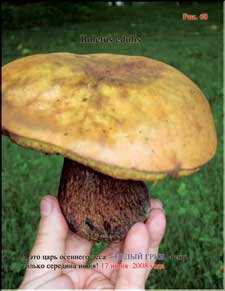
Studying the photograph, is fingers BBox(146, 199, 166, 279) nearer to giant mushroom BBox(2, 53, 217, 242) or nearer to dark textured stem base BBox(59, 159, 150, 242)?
dark textured stem base BBox(59, 159, 150, 242)

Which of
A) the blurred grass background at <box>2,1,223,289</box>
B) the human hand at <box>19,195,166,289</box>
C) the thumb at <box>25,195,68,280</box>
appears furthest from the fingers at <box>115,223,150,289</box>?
the blurred grass background at <box>2,1,223,289</box>

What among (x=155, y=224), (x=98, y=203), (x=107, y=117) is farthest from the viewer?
(x=155, y=224)

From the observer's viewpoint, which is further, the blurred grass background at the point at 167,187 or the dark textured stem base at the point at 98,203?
the blurred grass background at the point at 167,187

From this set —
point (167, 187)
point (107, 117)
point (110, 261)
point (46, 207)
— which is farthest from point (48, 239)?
point (167, 187)

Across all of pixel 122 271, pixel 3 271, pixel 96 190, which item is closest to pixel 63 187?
pixel 96 190

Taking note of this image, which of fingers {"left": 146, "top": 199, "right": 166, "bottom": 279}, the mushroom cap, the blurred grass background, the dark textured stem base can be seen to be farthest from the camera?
the blurred grass background

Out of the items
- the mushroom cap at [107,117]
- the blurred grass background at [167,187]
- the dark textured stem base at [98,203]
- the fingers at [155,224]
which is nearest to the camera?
the mushroom cap at [107,117]

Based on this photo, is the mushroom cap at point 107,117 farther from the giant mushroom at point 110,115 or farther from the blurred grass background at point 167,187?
the blurred grass background at point 167,187

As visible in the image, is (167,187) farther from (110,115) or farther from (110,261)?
(110,115)

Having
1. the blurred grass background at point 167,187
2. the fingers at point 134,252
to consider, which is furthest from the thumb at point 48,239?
the blurred grass background at point 167,187
